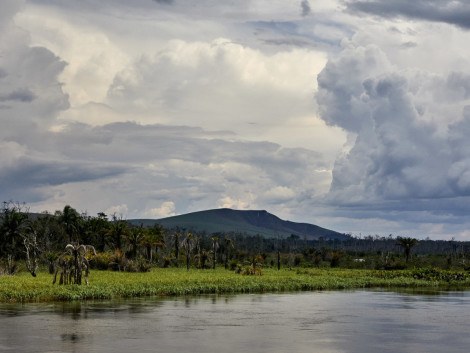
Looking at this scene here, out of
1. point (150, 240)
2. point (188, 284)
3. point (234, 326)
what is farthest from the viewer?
point (150, 240)

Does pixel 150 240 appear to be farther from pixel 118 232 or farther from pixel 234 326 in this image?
pixel 234 326

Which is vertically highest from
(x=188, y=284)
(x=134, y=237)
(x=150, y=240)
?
(x=134, y=237)

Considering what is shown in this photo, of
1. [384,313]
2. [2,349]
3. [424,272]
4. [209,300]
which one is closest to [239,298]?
[209,300]

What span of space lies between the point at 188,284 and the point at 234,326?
90.4 ft

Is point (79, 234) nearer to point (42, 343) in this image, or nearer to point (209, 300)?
point (209, 300)

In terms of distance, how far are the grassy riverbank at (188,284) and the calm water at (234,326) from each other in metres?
3.51

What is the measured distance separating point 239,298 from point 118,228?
5597 centimetres

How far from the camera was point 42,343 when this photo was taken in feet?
106

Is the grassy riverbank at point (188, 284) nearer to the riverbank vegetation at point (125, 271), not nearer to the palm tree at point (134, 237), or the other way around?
the riverbank vegetation at point (125, 271)

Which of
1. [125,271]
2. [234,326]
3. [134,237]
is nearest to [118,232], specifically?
[134,237]

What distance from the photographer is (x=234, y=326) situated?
40531mm

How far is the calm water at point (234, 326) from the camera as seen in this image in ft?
108

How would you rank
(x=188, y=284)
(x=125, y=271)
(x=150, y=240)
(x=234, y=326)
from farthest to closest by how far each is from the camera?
(x=150, y=240) → (x=125, y=271) → (x=188, y=284) → (x=234, y=326)

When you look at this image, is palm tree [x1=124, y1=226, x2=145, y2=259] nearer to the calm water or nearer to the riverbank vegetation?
the riverbank vegetation
